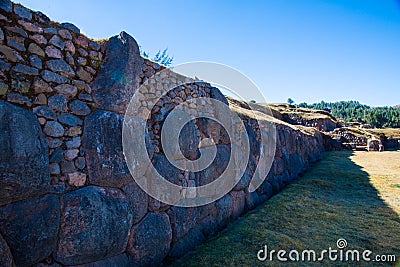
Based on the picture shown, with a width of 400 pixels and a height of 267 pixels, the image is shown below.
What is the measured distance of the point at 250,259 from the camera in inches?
124

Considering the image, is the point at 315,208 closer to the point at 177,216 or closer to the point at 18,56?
the point at 177,216

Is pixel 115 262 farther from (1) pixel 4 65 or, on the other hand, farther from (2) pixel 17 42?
(2) pixel 17 42

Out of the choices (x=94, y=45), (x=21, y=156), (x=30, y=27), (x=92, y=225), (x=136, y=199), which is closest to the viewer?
(x=21, y=156)

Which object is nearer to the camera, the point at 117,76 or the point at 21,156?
the point at 21,156

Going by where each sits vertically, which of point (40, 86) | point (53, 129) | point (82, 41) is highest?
point (82, 41)

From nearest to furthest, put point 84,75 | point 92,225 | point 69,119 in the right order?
point 92,225 → point 69,119 → point 84,75

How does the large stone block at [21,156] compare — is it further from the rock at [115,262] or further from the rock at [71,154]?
the rock at [115,262]

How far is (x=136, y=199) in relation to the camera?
2.85 m

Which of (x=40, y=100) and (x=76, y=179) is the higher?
(x=40, y=100)

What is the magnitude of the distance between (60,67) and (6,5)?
1.98 ft

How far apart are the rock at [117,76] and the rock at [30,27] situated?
669 millimetres

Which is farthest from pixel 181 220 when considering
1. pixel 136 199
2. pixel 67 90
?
pixel 67 90

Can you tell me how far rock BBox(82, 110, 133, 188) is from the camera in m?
2.52

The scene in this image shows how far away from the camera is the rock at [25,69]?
2085 millimetres
